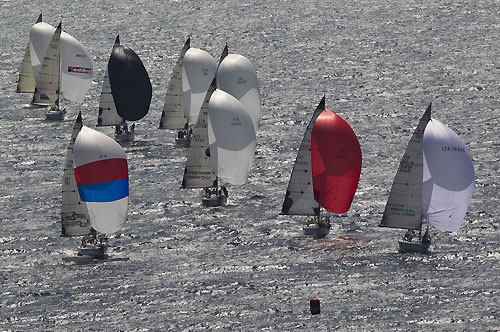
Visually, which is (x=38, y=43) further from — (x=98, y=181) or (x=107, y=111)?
(x=98, y=181)

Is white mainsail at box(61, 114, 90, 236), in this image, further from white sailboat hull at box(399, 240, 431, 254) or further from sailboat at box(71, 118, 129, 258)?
white sailboat hull at box(399, 240, 431, 254)

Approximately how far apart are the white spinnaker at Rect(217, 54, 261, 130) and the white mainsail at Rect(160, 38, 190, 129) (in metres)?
5.99

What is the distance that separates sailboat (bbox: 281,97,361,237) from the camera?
4252 inches

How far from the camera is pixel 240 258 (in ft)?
338

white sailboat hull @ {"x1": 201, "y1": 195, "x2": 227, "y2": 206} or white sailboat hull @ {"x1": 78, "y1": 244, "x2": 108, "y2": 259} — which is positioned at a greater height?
white sailboat hull @ {"x1": 201, "y1": 195, "x2": 227, "y2": 206}

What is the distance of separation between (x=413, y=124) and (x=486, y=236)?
39.8m

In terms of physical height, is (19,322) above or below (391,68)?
below

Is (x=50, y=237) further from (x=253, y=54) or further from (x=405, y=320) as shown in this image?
(x=253, y=54)

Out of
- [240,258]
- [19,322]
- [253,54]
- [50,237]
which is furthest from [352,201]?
[253,54]

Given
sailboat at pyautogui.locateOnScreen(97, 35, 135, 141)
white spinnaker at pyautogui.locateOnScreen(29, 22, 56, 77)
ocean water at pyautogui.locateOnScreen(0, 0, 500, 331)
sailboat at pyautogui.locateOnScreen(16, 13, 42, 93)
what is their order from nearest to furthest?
ocean water at pyautogui.locateOnScreen(0, 0, 500, 331)
sailboat at pyautogui.locateOnScreen(97, 35, 135, 141)
white spinnaker at pyautogui.locateOnScreen(29, 22, 56, 77)
sailboat at pyautogui.locateOnScreen(16, 13, 42, 93)

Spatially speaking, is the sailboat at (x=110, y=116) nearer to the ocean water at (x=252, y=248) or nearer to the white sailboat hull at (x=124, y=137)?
the white sailboat hull at (x=124, y=137)

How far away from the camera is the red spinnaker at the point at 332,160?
108 meters

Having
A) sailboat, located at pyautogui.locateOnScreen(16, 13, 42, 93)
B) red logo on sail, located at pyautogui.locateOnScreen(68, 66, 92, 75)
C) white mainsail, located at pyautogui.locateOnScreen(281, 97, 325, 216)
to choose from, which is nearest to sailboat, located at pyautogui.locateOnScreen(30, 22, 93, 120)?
red logo on sail, located at pyautogui.locateOnScreen(68, 66, 92, 75)

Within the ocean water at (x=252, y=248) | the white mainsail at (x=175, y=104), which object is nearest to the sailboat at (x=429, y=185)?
the ocean water at (x=252, y=248)
